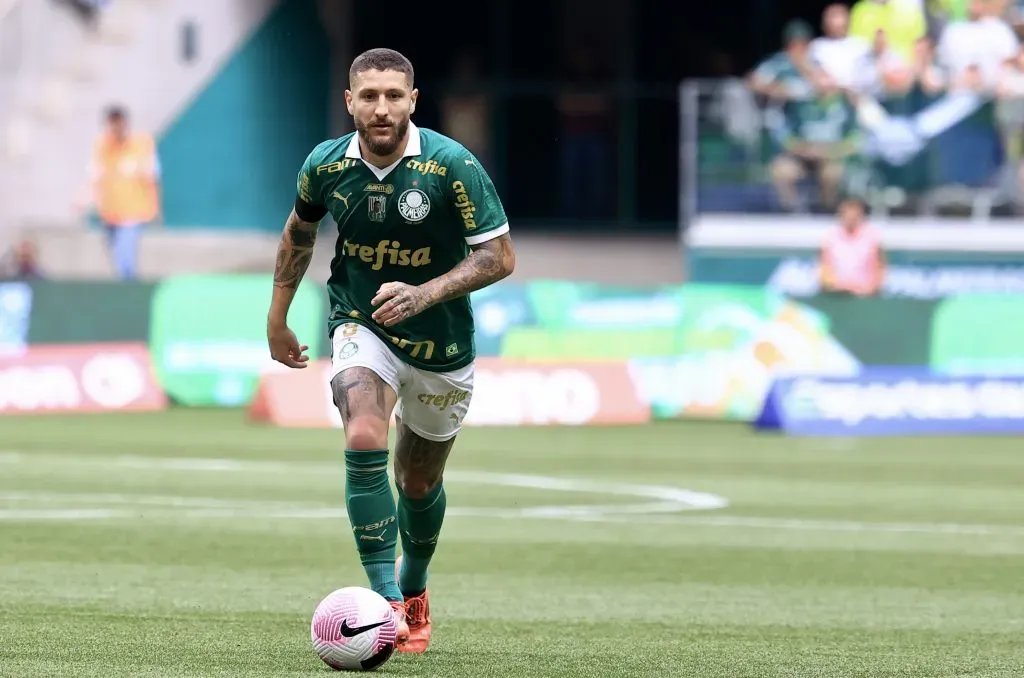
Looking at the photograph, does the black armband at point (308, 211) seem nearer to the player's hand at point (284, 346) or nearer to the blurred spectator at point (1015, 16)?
the player's hand at point (284, 346)

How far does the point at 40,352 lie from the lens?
2191cm

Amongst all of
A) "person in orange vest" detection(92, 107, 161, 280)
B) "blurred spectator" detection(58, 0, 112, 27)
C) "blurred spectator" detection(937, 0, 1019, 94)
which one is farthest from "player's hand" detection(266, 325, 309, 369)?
"blurred spectator" detection(58, 0, 112, 27)

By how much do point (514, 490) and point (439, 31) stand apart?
20.8 meters

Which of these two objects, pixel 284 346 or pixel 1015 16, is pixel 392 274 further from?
pixel 1015 16

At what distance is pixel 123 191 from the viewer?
26391 mm

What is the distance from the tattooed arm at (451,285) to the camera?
7.38 m

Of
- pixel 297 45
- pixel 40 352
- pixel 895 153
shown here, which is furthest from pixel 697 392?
pixel 297 45

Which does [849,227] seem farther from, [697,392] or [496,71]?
[496,71]

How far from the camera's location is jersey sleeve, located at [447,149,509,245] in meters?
7.68

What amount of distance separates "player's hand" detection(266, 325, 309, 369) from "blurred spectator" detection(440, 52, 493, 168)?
26.2 metres

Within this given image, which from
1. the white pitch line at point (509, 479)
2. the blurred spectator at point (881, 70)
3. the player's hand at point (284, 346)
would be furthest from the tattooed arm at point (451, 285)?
the blurred spectator at point (881, 70)

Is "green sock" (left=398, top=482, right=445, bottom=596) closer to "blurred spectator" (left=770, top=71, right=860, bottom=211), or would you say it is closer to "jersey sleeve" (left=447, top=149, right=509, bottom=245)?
"jersey sleeve" (left=447, top=149, right=509, bottom=245)

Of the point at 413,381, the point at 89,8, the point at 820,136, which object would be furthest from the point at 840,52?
the point at 413,381

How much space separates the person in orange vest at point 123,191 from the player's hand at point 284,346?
59.9ft
